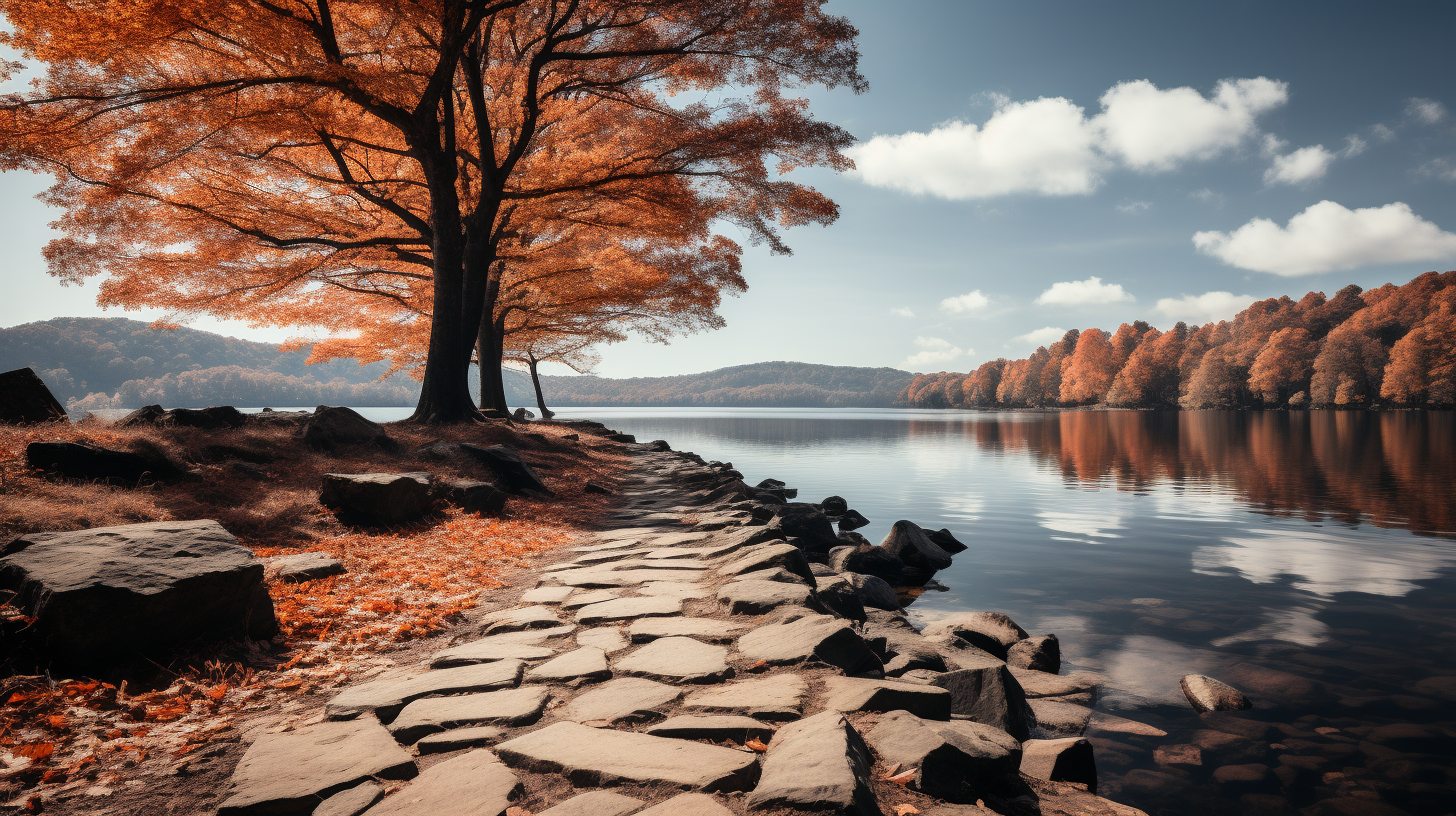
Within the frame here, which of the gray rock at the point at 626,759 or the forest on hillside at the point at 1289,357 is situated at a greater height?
the forest on hillside at the point at 1289,357

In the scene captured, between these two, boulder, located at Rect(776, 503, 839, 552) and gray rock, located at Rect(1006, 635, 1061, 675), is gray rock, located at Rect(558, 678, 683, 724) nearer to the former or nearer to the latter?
gray rock, located at Rect(1006, 635, 1061, 675)

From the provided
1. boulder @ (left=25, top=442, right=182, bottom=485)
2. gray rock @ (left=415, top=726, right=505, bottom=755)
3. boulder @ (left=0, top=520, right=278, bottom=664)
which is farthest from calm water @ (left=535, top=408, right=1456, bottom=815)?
boulder @ (left=25, top=442, right=182, bottom=485)

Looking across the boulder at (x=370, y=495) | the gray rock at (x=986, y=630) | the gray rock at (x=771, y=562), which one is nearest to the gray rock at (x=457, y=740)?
the gray rock at (x=771, y=562)

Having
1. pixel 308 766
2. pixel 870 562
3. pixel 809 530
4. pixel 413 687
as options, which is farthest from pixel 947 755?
pixel 809 530

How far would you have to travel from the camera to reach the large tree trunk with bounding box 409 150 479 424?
38.2ft

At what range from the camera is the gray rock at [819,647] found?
314cm

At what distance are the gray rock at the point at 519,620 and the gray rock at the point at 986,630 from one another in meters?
3.52

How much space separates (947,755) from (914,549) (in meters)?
7.59

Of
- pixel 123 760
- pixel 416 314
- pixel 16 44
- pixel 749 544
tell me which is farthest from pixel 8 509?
pixel 416 314

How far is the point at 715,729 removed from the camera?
2.40 metres

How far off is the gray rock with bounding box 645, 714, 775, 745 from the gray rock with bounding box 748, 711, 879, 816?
0.11 m

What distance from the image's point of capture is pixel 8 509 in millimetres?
4215

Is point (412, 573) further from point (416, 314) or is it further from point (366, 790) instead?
point (416, 314)

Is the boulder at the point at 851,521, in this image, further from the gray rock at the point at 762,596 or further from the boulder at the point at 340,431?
the gray rock at the point at 762,596
